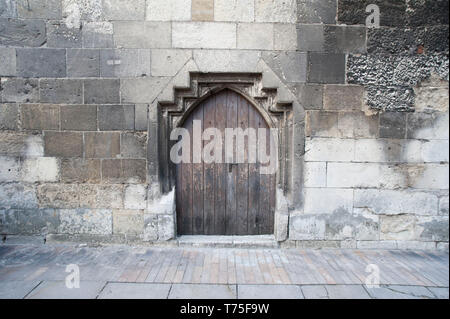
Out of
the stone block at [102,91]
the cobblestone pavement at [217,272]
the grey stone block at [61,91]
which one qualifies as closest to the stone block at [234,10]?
the stone block at [102,91]

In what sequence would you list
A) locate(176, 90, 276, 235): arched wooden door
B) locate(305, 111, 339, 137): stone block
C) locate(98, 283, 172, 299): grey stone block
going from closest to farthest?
locate(98, 283, 172, 299): grey stone block, locate(305, 111, 339, 137): stone block, locate(176, 90, 276, 235): arched wooden door

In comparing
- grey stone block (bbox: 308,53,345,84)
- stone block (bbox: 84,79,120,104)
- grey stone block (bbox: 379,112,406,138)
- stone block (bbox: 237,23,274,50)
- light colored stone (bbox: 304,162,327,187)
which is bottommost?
light colored stone (bbox: 304,162,327,187)

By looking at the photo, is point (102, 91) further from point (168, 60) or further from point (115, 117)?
point (168, 60)

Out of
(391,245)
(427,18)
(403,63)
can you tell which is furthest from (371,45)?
(391,245)

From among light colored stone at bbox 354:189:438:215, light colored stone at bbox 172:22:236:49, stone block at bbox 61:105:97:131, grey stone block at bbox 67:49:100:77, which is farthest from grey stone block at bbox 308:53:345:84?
stone block at bbox 61:105:97:131

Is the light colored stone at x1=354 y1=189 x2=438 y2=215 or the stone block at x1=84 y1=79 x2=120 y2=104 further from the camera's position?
the light colored stone at x1=354 y1=189 x2=438 y2=215

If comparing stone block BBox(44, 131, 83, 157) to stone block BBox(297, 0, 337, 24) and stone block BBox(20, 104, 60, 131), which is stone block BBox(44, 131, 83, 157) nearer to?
stone block BBox(20, 104, 60, 131)

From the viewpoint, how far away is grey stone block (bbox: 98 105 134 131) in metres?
3.66

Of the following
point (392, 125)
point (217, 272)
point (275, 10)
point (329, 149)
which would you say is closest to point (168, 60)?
point (275, 10)

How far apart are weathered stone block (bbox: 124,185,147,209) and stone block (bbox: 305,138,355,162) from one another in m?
2.27

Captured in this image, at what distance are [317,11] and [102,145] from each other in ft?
11.0

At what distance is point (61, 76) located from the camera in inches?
143

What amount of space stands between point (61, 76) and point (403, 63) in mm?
4510

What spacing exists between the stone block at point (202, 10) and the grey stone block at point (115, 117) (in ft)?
4.76
